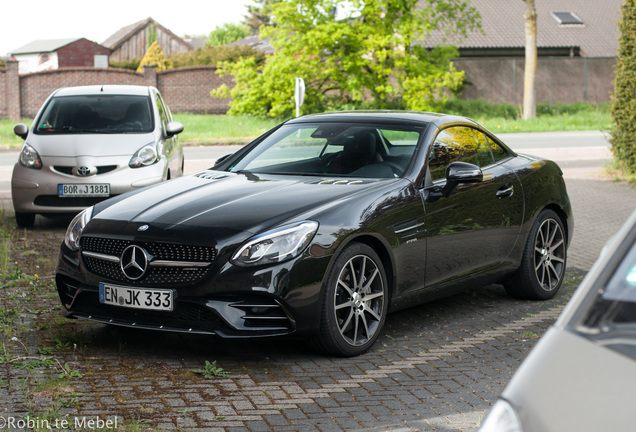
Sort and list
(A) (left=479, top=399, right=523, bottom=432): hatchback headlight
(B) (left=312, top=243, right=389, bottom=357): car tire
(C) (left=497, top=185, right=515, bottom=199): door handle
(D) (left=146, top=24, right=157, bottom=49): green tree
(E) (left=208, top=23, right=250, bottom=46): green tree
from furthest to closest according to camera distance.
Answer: (E) (left=208, top=23, right=250, bottom=46): green tree, (D) (left=146, top=24, right=157, bottom=49): green tree, (C) (left=497, top=185, right=515, bottom=199): door handle, (B) (left=312, top=243, right=389, bottom=357): car tire, (A) (left=479, top=399, right=523, bottom=432): hatchback headlight

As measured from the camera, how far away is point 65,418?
4234 mm

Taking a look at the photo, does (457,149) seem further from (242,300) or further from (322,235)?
(242,300)

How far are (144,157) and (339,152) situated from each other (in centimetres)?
483

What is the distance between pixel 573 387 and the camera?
2031mm

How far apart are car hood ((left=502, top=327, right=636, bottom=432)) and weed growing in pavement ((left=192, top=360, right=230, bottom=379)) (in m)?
3.10

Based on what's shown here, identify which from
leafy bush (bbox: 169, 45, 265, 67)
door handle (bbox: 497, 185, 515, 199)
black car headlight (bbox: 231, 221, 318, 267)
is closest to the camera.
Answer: black car headlight (bbox: 231, 221, 318, 267)

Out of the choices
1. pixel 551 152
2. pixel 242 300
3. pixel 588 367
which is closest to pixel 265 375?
pixel 242 300

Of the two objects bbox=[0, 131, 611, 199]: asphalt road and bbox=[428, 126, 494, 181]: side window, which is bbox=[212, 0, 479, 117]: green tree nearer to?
bbox=[0, 131, 611, 199]: asphalt road

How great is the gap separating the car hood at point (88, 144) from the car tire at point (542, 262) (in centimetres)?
535

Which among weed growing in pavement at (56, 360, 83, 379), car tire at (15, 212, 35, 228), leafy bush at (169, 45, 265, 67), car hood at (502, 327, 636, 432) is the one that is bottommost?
weed growing in pavement at (56, 360, 83, 379)

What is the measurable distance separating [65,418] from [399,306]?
2.41 meters

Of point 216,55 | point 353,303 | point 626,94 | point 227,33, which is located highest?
point 227,33

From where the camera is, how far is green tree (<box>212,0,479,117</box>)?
3012 centimetres

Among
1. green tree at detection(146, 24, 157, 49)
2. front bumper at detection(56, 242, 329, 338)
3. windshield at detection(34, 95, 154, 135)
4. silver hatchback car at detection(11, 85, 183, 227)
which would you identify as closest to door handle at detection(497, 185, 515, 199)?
front bumper at detection(56, 242, 329, 338)
